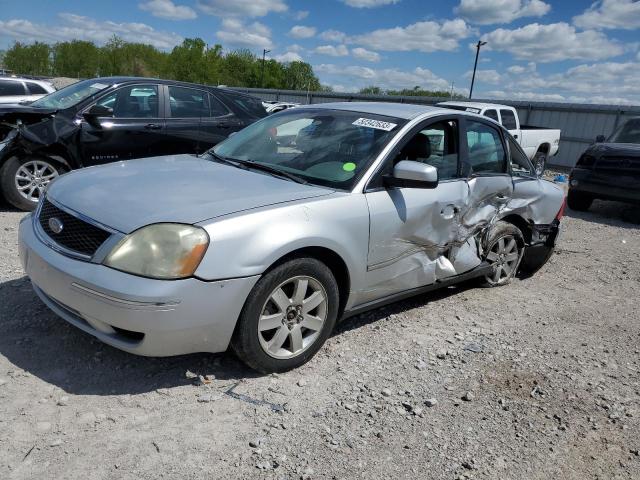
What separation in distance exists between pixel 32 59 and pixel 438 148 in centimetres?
10115

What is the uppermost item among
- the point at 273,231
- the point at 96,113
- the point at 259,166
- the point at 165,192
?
the point at 96,113

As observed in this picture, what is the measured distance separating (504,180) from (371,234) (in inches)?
72.5

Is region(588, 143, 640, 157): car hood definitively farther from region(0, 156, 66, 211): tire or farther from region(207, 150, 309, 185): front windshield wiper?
region(0, 156, 66, 211): tire

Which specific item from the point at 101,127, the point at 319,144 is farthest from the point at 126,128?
the point at 319,144

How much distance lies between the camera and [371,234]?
11.0 ft

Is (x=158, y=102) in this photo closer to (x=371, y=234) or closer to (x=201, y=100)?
(x=201, y=100)

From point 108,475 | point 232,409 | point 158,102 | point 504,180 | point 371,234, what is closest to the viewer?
point 108,475

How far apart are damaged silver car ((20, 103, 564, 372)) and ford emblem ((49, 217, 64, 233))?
0.02 metres

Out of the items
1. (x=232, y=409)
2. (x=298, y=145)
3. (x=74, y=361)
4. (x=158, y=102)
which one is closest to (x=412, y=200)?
(x=298, y=145)

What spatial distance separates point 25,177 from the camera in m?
6.28

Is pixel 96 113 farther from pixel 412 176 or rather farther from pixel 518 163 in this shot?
pixel 518 163

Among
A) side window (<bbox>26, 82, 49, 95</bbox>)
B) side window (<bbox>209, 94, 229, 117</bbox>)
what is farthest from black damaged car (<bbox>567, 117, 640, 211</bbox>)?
side window (<bbox>26, 82, 49, 95</bbox>)

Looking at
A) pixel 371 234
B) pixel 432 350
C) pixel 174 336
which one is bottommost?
pixel 432 350

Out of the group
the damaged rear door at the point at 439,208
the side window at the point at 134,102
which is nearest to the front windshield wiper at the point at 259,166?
the damaged rear door at the point at 439,208
